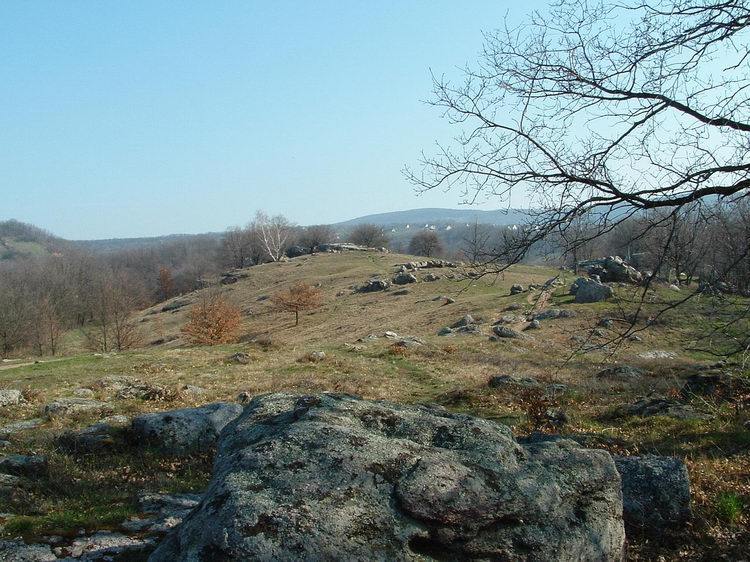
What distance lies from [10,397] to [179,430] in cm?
803

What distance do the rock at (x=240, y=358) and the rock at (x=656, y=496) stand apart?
63.8 ft

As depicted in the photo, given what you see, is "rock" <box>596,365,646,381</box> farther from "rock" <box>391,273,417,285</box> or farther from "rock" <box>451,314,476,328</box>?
"rock" <box>391,273,417,285</box>

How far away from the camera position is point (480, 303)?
45438 mm

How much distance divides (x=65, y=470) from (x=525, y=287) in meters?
48.4

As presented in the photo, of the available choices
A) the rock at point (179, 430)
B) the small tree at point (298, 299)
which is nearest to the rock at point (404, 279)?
the small tree at point (298, 299)

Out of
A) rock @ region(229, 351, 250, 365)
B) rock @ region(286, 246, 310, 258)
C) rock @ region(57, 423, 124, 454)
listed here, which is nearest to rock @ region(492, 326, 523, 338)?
rock @ region(229, 351, 250, 365)

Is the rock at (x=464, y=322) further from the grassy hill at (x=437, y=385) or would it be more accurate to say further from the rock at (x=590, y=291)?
the rock at (x=590, y=291)

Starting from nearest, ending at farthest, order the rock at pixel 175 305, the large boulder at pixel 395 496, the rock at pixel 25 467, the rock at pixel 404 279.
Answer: the large boulder at pixel 395 496 → the rock at pixel 25 467 → the rock at pixel 404 279 → the rock at pixel 175 305

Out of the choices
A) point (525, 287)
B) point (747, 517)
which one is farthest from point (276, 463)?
point (525, 287)

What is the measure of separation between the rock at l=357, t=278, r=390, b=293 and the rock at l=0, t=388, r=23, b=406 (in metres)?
49.5

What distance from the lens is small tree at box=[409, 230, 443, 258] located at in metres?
118

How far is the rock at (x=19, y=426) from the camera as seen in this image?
1059cm

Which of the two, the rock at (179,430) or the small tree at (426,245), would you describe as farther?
the small tree at (426,245)

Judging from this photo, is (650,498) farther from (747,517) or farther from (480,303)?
(480,303)
